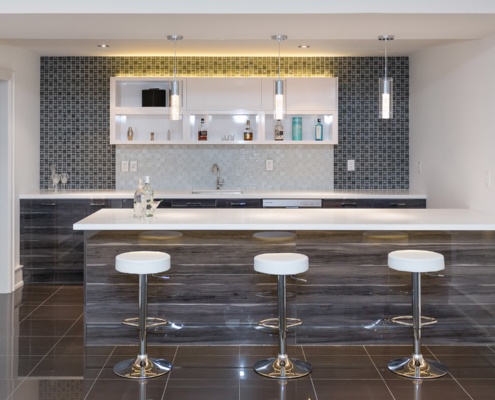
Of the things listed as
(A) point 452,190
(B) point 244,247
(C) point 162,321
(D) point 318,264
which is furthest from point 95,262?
(A) point 452,190

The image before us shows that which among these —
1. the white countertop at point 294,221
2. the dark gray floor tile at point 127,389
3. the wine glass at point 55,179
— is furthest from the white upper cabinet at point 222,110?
the dark gray floor tile at point 127,389

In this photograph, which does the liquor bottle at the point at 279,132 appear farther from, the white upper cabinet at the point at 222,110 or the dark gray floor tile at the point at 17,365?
the dark gray floor tile at the point at 17,365

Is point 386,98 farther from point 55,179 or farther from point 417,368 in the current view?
point 55,179

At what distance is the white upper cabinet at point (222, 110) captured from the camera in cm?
678

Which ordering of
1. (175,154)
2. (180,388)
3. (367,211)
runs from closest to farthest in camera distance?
(180,388), (367,211), (175,154)

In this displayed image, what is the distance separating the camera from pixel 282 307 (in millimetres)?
3932

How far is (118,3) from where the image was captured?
155 inches

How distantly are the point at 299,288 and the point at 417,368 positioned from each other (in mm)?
968

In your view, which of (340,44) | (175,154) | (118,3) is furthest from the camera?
(175,154)

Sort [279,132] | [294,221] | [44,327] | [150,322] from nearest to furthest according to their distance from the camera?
1. [294,221]
2. [150,322]
3. [44,327]
4. [279,132]

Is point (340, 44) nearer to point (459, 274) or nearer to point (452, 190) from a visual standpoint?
point (452, 190)

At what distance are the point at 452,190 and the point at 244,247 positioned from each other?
2.19 metres

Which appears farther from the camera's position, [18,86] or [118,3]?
[18,86]

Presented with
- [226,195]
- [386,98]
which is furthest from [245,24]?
[226,195]
